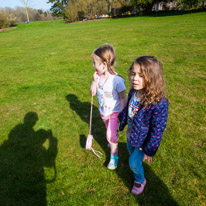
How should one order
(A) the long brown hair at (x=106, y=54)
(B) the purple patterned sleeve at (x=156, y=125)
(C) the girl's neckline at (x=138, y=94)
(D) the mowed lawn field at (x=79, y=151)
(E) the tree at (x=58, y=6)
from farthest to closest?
(E) the tree at (x=58, y=6), (D) the mowed lawn field at (x=79, y=151), (A) the long brown hair at (x=106, y=54), (C) the girl's neckline at (x=138, y=94), (B) the purple patterned sleeve at (x=156, y=125)

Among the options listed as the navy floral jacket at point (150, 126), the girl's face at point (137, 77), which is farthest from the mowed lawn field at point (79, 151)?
the girl's face at point (137, 77)

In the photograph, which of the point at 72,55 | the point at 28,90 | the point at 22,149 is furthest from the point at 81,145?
the point at 72,55

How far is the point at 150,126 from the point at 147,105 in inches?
10.0

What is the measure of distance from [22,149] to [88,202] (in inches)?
68.0

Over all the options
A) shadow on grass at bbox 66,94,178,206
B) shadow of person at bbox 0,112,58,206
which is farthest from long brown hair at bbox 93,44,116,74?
shadow of person at bbox 0,112,58,206

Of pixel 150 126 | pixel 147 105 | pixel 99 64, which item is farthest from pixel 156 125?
pixel 99 64

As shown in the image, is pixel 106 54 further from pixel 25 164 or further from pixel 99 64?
pixel 25 164

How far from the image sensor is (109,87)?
237 cm

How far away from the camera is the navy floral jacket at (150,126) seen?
5.62 feet

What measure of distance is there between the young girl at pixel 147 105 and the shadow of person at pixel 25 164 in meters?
1.58

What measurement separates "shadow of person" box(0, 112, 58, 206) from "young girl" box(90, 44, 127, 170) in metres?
1.29

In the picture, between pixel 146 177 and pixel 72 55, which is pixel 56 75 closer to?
pixel 72 55

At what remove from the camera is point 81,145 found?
3.34 m

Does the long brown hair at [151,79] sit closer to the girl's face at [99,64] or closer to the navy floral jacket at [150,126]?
the navy floral jacket at [150,126]
